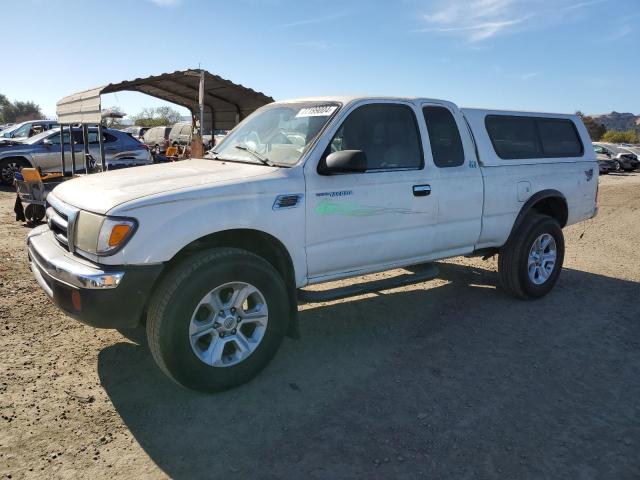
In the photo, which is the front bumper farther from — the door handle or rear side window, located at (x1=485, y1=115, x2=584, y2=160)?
rear side window, located at (x1=485, y1=115, x2=584, y2=160)

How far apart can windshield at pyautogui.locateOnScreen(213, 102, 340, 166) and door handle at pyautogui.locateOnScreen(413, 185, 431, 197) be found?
96cm

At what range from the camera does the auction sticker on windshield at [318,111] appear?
13.1 ft

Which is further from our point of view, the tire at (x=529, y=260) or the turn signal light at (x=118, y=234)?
the tire at (x=529, y=260)

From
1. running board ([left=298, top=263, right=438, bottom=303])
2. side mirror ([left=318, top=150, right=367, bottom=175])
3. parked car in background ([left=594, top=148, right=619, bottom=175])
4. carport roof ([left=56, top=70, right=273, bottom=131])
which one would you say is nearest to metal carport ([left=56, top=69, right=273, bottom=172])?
carport roof ([left=56, top=70, right=273, bottom=131])

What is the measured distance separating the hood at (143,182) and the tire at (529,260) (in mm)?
2966

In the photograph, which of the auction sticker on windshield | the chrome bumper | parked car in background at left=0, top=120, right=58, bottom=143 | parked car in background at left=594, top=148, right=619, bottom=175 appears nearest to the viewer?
the chrome bumper

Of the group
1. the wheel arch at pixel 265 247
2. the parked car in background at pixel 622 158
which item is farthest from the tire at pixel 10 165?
the parked car in background at pixel 622 158

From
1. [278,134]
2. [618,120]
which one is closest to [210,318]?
[278,134]

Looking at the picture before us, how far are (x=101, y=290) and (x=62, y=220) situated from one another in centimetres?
79

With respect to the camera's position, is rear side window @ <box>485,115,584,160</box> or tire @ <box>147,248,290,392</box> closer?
tire @ <box>147,248,290,392</box>

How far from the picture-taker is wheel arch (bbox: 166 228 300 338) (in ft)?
11.2

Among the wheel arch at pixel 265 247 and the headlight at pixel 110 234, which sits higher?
the headlight at pixel 110 234

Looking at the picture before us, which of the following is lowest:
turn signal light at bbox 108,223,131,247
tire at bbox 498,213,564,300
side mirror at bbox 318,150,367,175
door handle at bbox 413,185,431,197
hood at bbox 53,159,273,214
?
tire at bbox 498,213,564,300

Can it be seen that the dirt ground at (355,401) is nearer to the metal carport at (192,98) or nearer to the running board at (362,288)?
the running board at (362,288)
